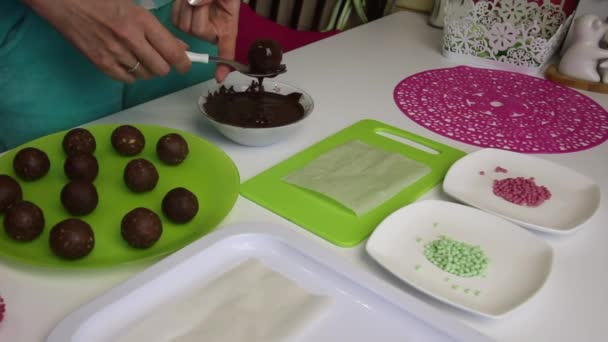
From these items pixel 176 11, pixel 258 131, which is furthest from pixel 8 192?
pixel 176 11

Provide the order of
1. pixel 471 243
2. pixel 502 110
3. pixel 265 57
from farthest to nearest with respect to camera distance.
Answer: pixel 502 110, pixel 265 57, pixel 471 243

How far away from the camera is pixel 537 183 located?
A: 0.91 m

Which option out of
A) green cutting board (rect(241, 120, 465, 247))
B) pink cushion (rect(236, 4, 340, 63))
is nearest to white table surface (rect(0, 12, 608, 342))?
green cutting board (rect(241, 120, 465, 247))

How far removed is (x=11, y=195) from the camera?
0.71 meters

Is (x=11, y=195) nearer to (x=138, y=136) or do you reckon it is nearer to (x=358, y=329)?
(x=138, y=136)

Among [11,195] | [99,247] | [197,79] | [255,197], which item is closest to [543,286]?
[255,197]

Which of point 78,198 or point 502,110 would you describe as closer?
point 78,198

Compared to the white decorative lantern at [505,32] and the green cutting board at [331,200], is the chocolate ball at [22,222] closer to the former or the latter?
the green cutting board at [331,200]

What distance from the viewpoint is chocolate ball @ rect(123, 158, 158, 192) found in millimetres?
776

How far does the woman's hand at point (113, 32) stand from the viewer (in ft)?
2.70

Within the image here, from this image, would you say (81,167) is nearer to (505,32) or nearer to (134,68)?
(134,68)

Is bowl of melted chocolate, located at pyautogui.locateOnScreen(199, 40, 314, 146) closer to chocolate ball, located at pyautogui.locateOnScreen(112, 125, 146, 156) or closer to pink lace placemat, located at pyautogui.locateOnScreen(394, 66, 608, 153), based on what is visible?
chocolate ball, located at pyautogui.locateOnScreen(112, 125, 146, 156)

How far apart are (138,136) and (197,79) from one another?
18.4 inches

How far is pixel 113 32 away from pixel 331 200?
0.42m
